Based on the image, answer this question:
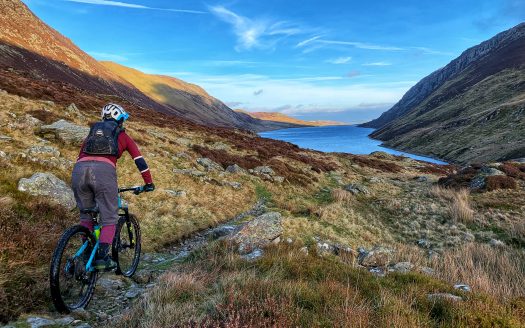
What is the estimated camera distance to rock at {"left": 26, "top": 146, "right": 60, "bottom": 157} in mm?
14439

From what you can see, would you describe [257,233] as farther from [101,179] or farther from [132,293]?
[101,179]

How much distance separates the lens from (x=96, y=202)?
19.9ft

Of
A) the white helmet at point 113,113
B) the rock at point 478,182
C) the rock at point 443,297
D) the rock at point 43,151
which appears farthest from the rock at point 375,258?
the rock at point 478,182

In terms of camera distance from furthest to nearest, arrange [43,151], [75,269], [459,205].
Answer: [459,205] → [43,151] → [75,269]

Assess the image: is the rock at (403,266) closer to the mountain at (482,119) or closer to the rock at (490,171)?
the rock at (490,171)

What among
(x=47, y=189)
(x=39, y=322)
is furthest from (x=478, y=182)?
(x=39, y=322)

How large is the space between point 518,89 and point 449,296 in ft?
465

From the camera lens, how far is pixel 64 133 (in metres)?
18.1

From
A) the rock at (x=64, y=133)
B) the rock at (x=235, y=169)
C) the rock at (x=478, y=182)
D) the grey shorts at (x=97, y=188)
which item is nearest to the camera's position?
the grey shorts at (x=97, y=188)

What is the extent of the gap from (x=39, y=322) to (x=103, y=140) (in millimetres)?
2933

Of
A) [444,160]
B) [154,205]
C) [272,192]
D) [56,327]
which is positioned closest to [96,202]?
[56,327]

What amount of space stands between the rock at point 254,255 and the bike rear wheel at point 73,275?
3.46 meters

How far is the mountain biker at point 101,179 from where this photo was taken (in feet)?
19.2

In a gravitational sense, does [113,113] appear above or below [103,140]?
above
